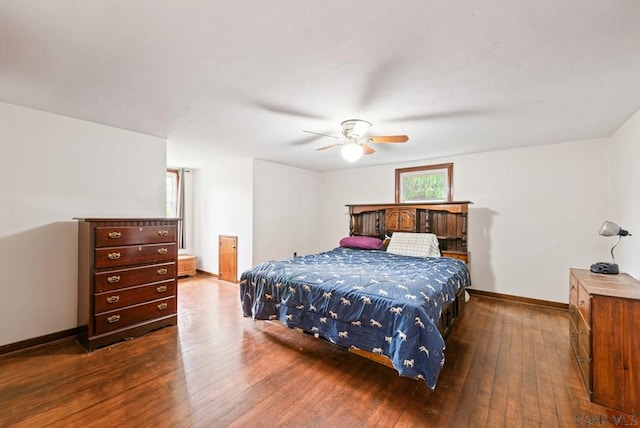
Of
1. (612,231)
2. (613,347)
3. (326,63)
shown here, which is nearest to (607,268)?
(612,231)

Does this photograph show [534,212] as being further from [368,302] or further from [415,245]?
[368,302]

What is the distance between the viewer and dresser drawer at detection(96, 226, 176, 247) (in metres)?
2.76

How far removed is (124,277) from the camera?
291 centimetres

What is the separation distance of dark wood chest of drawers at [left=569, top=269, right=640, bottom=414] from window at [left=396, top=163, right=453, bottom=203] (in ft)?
9.67

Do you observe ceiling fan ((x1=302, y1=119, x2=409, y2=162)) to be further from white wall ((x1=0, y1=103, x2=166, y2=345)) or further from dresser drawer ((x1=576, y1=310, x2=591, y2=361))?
white wall ((x1=0, y1=103, x2=166, y2=345))

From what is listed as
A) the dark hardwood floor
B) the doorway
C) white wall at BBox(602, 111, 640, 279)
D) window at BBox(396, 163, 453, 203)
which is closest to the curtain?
the doorway

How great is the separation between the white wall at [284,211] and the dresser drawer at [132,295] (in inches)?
74.4

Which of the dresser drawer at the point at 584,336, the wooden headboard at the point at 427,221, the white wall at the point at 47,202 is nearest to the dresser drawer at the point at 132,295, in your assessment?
the white wall at the point at 47,202

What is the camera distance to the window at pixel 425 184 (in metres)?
4.84

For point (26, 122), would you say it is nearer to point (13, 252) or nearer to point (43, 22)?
point (13, 252)

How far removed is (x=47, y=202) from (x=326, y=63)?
10.7 ft

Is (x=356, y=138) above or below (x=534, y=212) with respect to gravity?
above

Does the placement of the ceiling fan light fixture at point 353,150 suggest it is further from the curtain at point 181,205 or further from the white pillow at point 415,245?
the curtain at point 181,205

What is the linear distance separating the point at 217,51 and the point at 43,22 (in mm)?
916
